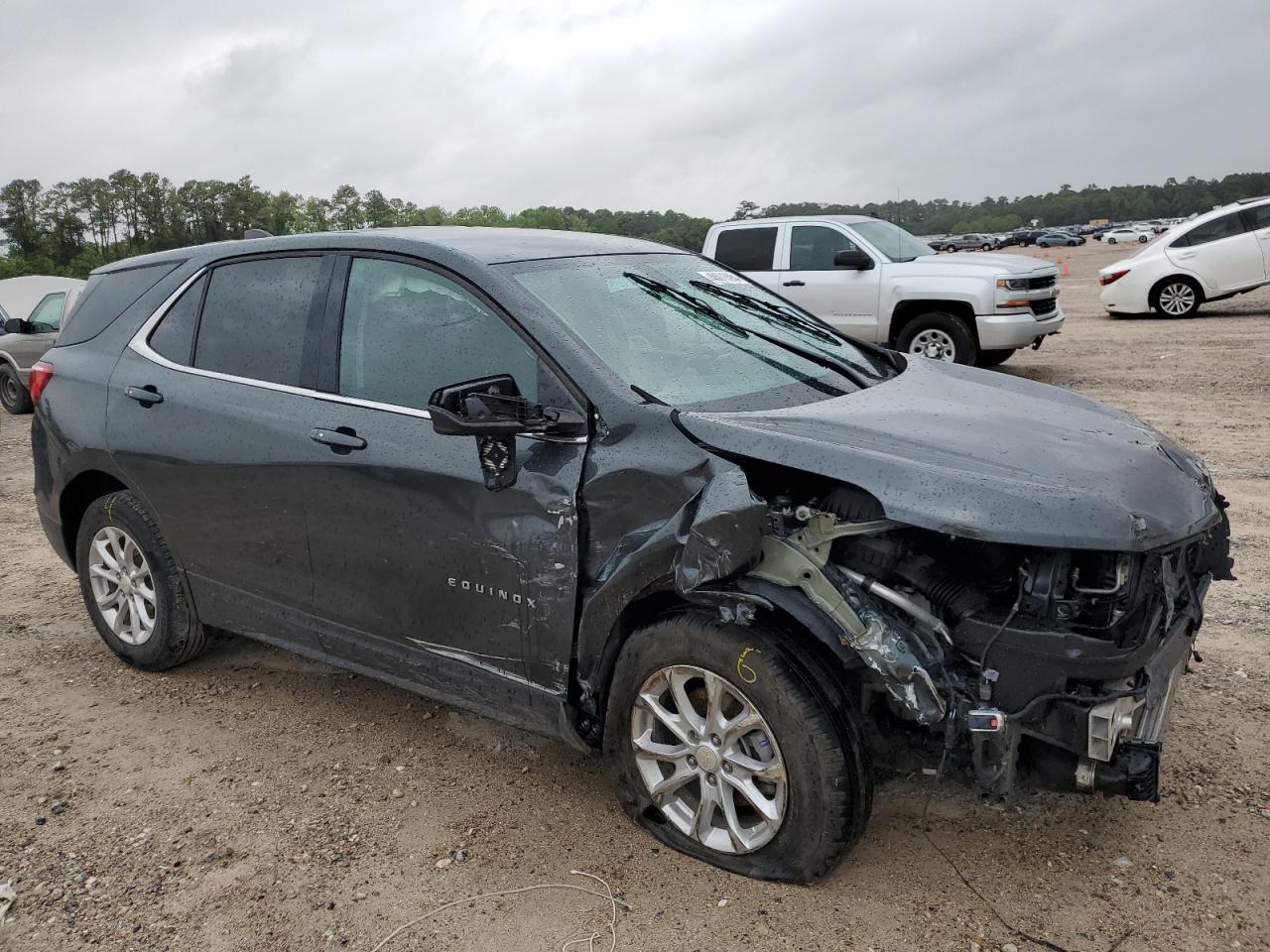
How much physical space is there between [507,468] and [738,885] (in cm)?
136

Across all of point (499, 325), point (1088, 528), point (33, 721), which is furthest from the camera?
point (33, 721)

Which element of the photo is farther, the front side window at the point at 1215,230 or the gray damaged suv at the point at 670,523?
the front side window at the point at 1215,230

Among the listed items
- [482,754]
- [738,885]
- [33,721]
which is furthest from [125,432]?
[738,885]

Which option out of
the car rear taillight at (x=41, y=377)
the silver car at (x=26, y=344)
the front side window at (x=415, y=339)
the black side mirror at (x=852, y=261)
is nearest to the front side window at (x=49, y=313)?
the silver car at (x=26, y=344)

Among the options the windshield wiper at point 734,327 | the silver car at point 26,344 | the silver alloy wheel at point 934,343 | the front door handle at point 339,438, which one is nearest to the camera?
the front door handle at point 339,438

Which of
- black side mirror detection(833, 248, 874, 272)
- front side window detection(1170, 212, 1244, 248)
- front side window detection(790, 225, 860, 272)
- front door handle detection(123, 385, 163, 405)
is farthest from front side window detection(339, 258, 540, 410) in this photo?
front side window detection(1170, 212, 1244, 248)

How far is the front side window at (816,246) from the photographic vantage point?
12.1 m

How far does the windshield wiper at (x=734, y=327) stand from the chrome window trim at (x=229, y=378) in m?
0.90

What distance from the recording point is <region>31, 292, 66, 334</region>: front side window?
521 inches

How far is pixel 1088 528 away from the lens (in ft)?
8.30

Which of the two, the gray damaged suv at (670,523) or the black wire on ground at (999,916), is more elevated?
the gray damaged suv at (670,523)

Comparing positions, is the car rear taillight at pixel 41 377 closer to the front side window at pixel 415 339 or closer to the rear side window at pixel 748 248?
the front side window at pixel 415 339

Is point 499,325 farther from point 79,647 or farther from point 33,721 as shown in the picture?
point 79,647

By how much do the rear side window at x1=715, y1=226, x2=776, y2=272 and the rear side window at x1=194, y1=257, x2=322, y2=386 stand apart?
8.96 meters
